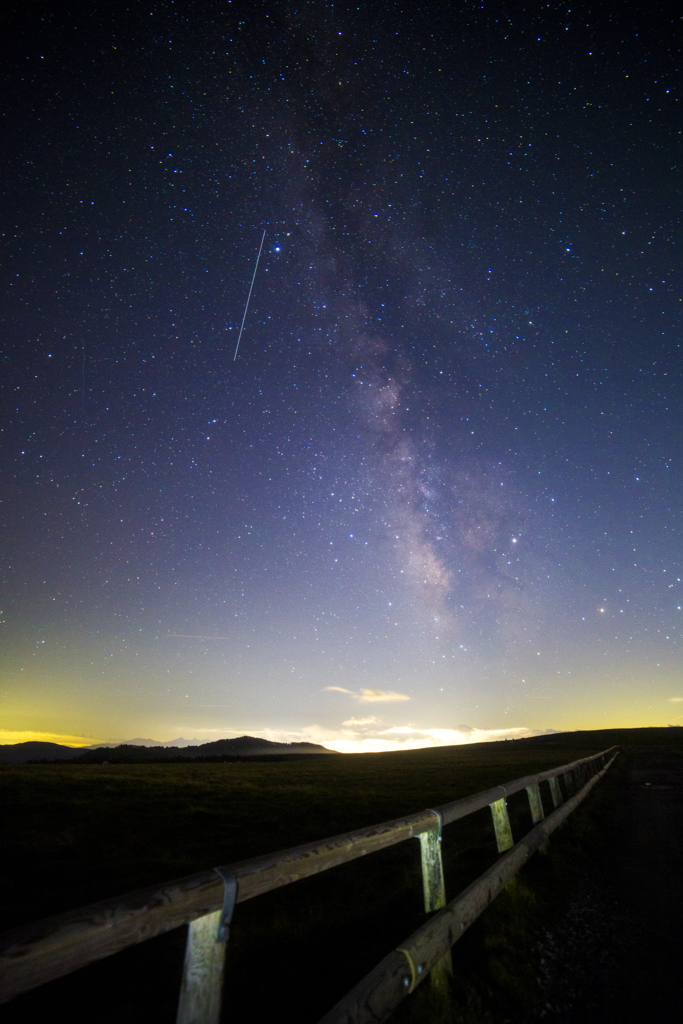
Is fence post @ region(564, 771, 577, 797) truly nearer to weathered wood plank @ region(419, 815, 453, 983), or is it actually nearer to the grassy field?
the grassy field

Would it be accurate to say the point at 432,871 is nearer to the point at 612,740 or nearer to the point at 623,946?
the point at 623,946

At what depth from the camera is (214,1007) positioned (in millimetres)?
1860

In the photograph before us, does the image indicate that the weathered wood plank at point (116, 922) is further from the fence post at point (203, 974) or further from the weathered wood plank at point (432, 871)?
the weathered wood plank at point (432, 871)

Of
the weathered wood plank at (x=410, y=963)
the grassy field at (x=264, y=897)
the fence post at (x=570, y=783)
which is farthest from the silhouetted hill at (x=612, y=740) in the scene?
the weathered wood plank at (x=410, y=963)

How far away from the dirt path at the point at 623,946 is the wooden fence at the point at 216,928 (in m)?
0.74

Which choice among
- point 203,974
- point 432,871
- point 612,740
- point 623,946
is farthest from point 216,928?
point 612,740

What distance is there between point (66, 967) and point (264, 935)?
438 centimetres

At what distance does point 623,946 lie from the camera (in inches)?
165

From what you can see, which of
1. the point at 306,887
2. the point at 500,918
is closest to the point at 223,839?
the point at 306,887

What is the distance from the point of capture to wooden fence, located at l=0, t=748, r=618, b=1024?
4.48ft

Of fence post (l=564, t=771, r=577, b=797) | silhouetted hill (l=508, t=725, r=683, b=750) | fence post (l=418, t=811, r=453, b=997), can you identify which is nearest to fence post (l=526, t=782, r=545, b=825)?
fence post (l=418, t=811, r=453, b=997)

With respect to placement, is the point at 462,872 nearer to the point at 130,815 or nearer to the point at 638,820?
the point at 638,820

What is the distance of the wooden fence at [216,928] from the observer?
4.48 ft

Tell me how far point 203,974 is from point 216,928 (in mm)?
140
